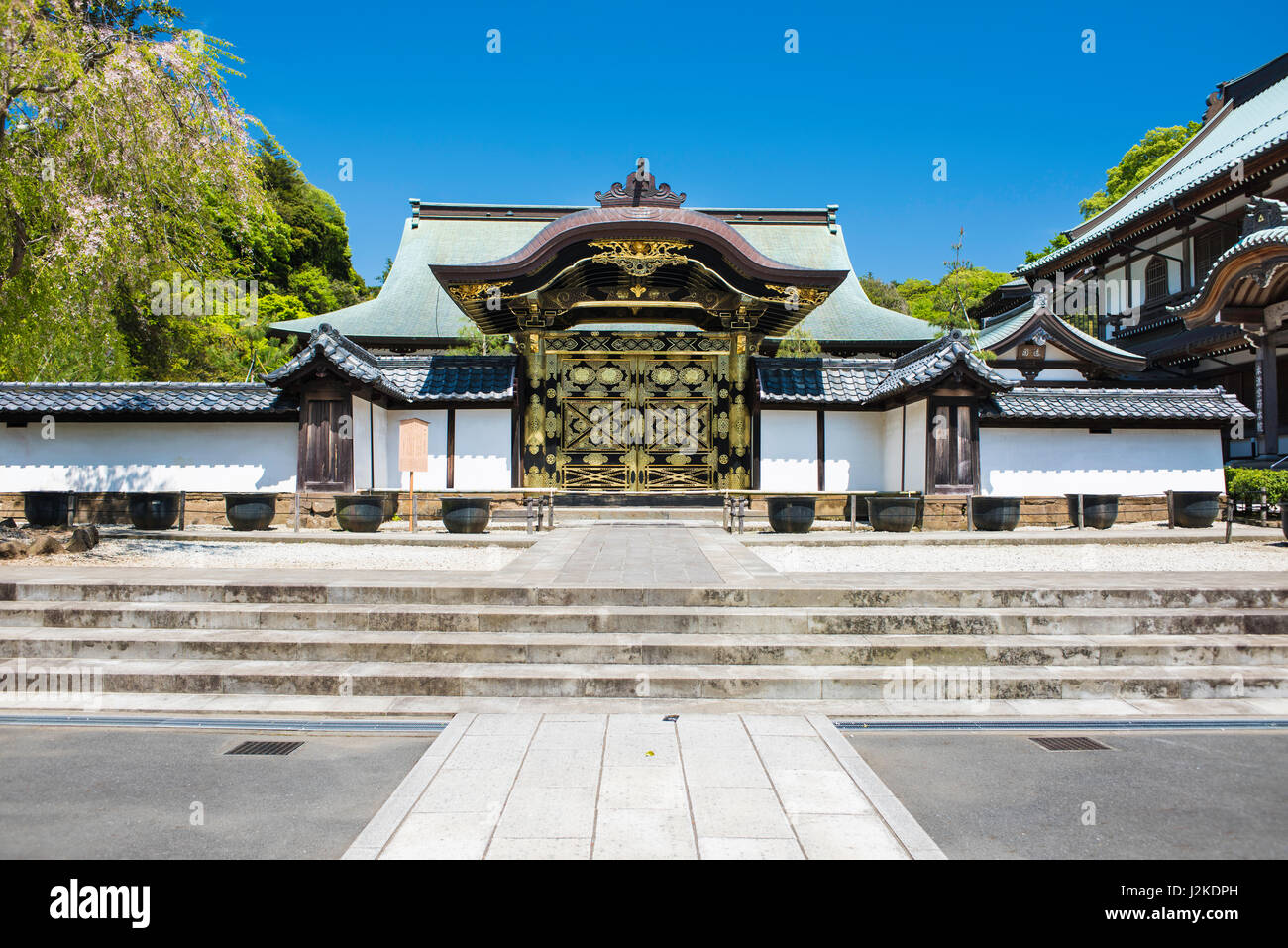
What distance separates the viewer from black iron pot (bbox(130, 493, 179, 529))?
12.2 metres

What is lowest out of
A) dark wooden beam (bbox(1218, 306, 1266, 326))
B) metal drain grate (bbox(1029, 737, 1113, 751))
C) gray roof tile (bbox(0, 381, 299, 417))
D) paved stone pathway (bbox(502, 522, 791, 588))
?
metal drain grate (bbox(1029, 737, 1113, 751))

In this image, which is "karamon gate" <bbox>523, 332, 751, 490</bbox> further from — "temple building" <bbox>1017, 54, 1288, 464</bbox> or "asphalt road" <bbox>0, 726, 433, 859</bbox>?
"asphalt road" <bbox>0, 726, 433, 859</bbox>

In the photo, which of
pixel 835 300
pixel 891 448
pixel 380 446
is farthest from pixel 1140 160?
pixel 380 446

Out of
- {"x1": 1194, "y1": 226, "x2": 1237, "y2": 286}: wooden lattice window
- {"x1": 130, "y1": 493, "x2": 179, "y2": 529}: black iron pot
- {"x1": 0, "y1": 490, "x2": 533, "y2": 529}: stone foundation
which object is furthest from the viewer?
{"x1": 1194, "y1": 226, "x2": 1237, "y2": 286}: wooden lattice window

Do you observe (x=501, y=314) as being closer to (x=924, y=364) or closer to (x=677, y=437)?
(x=677, y=437)

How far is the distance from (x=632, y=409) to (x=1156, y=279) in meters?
19.7

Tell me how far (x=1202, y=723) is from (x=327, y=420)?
1400cm

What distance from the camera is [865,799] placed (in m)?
3.80

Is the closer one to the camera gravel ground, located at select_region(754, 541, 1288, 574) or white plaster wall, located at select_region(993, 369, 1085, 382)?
gravel ground, located at select_region(754, 541, 1288, 574)

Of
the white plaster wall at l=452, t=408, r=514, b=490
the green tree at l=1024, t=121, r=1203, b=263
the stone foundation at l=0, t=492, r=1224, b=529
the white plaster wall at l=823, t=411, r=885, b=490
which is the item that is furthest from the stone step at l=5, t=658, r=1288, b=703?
the green tree at l=1024, t=121, r=1203, b=263

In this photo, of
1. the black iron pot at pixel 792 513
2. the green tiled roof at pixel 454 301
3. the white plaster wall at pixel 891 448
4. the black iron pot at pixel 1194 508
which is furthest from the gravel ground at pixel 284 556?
the black iron pot at pixel 1194 508

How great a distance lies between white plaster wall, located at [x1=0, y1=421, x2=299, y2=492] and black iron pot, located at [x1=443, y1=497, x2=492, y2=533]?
201 inches

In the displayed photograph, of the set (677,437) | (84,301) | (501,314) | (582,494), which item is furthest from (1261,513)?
(84,301)

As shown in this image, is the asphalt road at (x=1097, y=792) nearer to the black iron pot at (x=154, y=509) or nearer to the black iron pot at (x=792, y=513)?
the black iron pot at (x=792, y=513)
